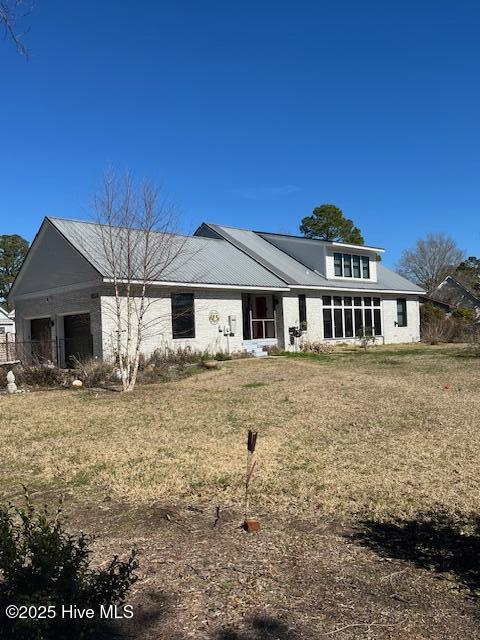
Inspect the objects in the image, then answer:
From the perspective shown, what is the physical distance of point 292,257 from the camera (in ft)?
95.3

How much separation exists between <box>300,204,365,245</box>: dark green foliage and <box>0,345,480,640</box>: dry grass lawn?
3910 centimetres

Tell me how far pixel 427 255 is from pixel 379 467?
2423 inches

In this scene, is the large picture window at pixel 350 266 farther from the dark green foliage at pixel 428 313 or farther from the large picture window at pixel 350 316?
the dark green foliage at pixel 428 313

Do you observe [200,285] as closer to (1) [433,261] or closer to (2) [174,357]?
(2) [174,357]

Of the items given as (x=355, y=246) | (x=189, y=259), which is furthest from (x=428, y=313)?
(x=189, y=259)

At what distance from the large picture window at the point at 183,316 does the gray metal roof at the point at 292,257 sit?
5566 millimetres

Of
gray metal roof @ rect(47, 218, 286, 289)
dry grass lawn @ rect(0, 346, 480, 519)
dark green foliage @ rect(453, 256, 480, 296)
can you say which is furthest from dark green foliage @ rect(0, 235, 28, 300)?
dry grass lawn @ rect(0, 346, 480, 519)

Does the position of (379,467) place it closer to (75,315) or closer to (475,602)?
(475,602)

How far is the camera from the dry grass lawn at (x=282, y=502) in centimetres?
312

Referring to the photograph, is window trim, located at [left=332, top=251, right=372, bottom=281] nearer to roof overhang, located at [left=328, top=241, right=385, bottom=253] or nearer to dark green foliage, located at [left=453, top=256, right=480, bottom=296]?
roof overhang, located at [left=328, top=241, right=385, bottom=253]

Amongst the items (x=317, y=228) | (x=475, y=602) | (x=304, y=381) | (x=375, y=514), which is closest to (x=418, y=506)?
(x=375, y=514)

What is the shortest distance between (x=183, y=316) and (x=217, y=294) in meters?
1.91

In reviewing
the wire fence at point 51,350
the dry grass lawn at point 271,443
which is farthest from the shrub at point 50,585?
the wire fence at point 51,350

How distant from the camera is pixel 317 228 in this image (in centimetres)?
4931
